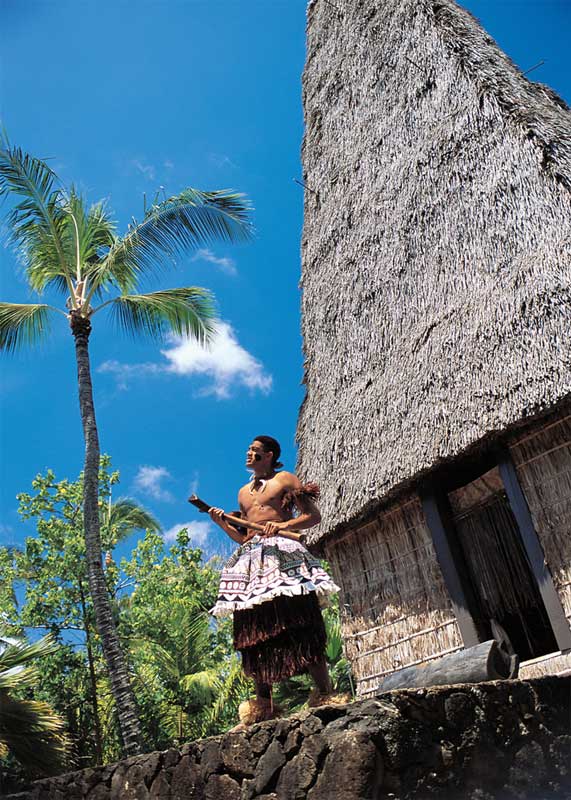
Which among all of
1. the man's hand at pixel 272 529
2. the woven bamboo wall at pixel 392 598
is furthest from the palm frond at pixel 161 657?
the man's hand at pixel 272 529

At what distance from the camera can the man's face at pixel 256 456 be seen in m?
4.64

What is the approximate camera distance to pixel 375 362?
724 centimetres

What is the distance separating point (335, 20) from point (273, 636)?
9761mm

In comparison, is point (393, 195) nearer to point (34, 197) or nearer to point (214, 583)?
point (34, 197)

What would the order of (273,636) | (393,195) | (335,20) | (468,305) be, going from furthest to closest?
(335,20) < (393,195) < (468,305) < (273,636)

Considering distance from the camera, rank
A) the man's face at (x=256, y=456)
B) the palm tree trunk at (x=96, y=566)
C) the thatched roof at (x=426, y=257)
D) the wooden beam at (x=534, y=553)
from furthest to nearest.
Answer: the palm tree trunk at (x=96, y=566) → the thatched roof at (x=426, y=257) → the wooden beam at (x=534, y=553) → the man's face at (x=256, y=456)

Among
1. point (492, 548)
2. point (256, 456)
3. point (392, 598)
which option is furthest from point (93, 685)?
point (256, 456)

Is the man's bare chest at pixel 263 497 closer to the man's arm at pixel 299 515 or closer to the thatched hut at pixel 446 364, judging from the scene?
the man's arm at pixel 299 515

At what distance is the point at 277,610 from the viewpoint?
4016mm

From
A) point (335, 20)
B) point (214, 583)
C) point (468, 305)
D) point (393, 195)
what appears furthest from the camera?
point (214, 583)

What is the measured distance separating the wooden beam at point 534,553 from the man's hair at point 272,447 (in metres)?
2.15

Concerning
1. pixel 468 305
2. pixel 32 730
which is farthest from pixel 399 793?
pixel 32 730

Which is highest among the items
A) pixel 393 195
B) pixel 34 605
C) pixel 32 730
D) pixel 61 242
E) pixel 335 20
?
pixel 335 20

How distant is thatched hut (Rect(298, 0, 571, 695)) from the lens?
556 cm
